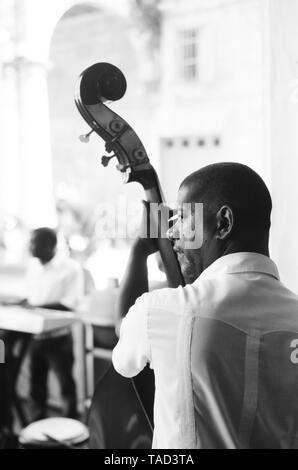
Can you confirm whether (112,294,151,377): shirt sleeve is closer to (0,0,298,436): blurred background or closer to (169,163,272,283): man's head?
(169,163,272,283): man's head

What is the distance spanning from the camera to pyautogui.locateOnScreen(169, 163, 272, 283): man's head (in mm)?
1087

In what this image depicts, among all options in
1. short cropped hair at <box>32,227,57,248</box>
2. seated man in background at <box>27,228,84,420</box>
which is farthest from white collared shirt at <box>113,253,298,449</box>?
short cropped hair at <box>32,227,57,248</box>

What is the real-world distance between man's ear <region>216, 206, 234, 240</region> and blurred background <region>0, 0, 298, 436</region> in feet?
5.99

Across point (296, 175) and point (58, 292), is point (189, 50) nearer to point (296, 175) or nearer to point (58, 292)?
point (58, 292)

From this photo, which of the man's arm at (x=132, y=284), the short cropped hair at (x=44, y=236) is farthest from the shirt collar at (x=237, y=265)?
the short cropped hair at (x=44, y=236)

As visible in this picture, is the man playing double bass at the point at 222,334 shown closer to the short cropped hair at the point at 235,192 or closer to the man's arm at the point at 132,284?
the short cropped hair at the point at 235,192

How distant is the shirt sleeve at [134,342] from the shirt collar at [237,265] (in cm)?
13

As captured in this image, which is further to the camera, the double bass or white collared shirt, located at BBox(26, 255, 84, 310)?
white collared shirt, located at BBox(26, 255, 84, 310)

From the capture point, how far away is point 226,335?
1009 millimetres

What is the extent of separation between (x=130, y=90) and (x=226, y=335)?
8379 mm

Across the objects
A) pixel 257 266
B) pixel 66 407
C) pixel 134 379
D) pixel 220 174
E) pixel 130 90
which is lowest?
pixel 66 407

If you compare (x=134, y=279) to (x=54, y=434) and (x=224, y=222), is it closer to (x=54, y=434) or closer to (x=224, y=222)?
(x=224, y=222)

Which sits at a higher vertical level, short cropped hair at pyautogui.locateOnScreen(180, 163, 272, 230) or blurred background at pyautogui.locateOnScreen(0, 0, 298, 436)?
blurred background at pyautogui.locateOnScreen(0, 0, 298, 436)

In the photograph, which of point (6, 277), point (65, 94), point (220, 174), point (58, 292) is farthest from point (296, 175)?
point (65, 94)
